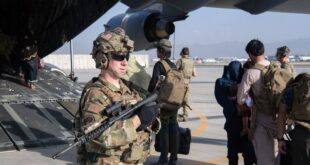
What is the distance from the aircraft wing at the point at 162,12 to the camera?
6844 millimetres

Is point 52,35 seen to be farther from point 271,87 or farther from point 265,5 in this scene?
point 271,87

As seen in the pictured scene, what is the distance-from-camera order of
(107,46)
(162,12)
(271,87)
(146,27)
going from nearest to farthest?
(107,46) → (271,87) → (162,12) → (146,27)

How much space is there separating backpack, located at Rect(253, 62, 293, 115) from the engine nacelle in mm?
3187

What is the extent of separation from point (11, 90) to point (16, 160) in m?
3.18

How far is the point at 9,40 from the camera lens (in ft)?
32.4

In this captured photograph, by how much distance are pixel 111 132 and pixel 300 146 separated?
2.29 meters

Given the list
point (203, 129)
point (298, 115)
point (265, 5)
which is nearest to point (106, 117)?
point (298, 115)

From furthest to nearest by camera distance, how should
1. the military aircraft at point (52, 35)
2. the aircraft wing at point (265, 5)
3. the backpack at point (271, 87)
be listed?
the military aircraft at point (52, 35) → the aircraft wing at point (265, 5) → the backpack at point (271, 87)

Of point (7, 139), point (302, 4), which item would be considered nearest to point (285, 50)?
point (302, 4)

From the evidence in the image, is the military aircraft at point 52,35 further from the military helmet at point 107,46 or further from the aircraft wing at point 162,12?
the military helmet at point 107,46

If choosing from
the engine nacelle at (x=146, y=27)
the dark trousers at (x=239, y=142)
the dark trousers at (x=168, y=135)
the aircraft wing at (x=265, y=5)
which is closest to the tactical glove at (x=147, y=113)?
the dark trousers at (x=239, y=142)

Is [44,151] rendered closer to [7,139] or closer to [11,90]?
[7,139]

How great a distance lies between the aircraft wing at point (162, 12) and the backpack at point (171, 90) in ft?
4.93

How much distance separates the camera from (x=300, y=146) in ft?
13.6
